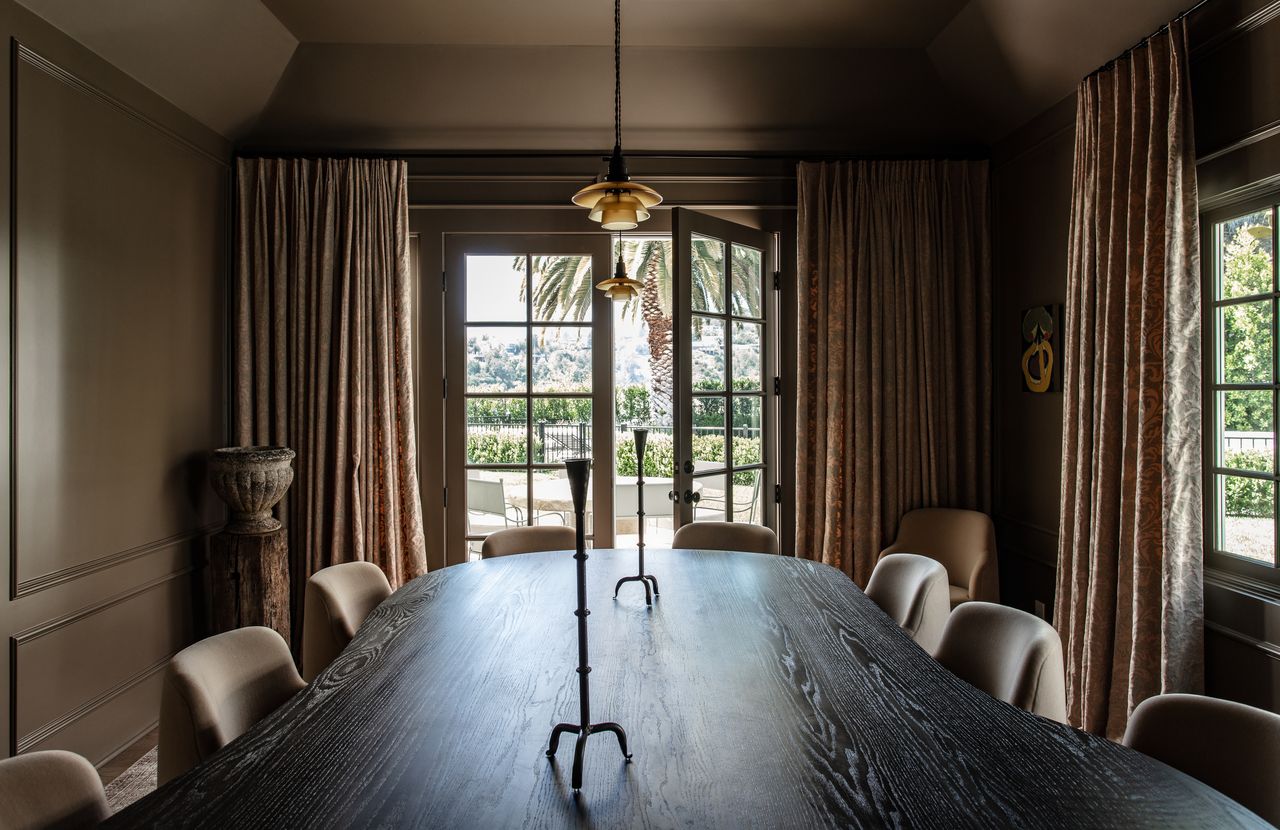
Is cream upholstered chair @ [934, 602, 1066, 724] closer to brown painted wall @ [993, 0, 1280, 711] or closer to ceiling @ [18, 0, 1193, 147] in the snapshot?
brown painted wall @ [993, 0, 1280, 711]

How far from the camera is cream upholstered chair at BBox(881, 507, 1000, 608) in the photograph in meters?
3.32

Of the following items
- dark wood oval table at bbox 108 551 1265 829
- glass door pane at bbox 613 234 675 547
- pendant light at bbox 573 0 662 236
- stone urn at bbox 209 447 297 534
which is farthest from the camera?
glass door pane at bbox 613 234 675 547

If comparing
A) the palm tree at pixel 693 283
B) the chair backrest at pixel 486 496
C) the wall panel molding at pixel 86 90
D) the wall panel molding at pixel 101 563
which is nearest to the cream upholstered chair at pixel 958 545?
the palm tree at pixel 693 283

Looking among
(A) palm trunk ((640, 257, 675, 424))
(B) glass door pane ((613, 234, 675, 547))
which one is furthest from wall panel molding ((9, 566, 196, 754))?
(A) palm trunk ((640, 257, 675, 424))

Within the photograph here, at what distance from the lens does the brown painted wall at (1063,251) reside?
7.30 ft

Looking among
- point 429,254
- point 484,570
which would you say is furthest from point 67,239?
point 484,570

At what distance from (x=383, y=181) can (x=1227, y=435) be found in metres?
3.83

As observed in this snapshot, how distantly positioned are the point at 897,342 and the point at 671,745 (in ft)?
9.72

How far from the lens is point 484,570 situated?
2.52 meters

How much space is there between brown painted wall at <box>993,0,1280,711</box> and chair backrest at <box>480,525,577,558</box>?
7.34ft

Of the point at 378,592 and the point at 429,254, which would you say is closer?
the point at 378,592

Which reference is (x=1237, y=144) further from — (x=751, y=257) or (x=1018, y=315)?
(x=751, y=257)

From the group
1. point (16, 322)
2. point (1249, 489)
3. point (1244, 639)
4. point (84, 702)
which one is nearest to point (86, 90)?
point (16, 322)

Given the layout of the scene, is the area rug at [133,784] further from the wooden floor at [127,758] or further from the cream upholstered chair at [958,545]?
the cream upholstered chair at [958,545]
